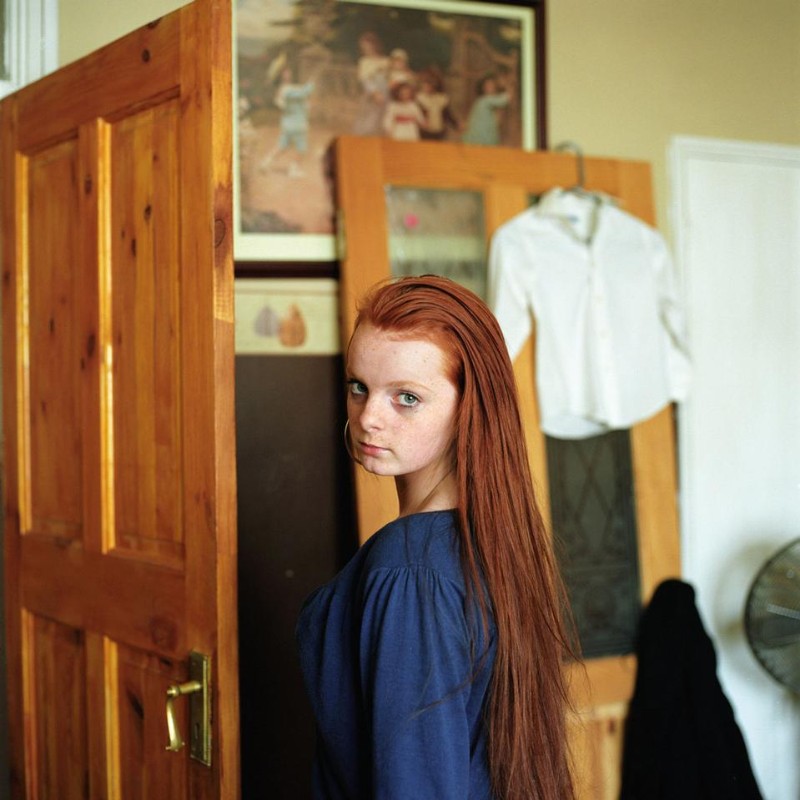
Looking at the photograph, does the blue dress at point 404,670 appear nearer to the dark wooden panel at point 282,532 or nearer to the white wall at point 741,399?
the dark wooden panel at point 282,532

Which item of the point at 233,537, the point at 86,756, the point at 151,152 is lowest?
the point at 86,756

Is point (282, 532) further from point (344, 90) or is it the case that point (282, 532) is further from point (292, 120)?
point (344, 90)

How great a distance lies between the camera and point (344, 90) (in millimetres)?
3062

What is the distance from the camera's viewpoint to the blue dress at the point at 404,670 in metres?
1.18

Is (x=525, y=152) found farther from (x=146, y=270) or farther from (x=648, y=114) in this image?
(x=146, y=270)

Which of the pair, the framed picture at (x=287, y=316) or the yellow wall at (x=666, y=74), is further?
the yellow wall at (x=666, y=74)

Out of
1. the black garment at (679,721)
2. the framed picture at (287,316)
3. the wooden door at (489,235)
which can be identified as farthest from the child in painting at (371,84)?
the black garment at (679,721)

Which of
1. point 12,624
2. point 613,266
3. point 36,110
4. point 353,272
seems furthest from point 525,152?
point 12,624

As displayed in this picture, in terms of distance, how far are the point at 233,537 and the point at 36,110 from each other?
1.23 meters

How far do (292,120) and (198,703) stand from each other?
1.88 m

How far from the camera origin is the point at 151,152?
6.44ft

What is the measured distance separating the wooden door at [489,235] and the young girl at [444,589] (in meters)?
1.40

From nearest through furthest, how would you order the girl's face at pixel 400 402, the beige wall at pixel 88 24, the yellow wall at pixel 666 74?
the girl's face at pixel 400 402 → the beige wall at pixel 88 24 → the yellow wall at pixel 666 74

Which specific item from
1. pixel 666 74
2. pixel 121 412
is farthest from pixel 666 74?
pixel 121 412
